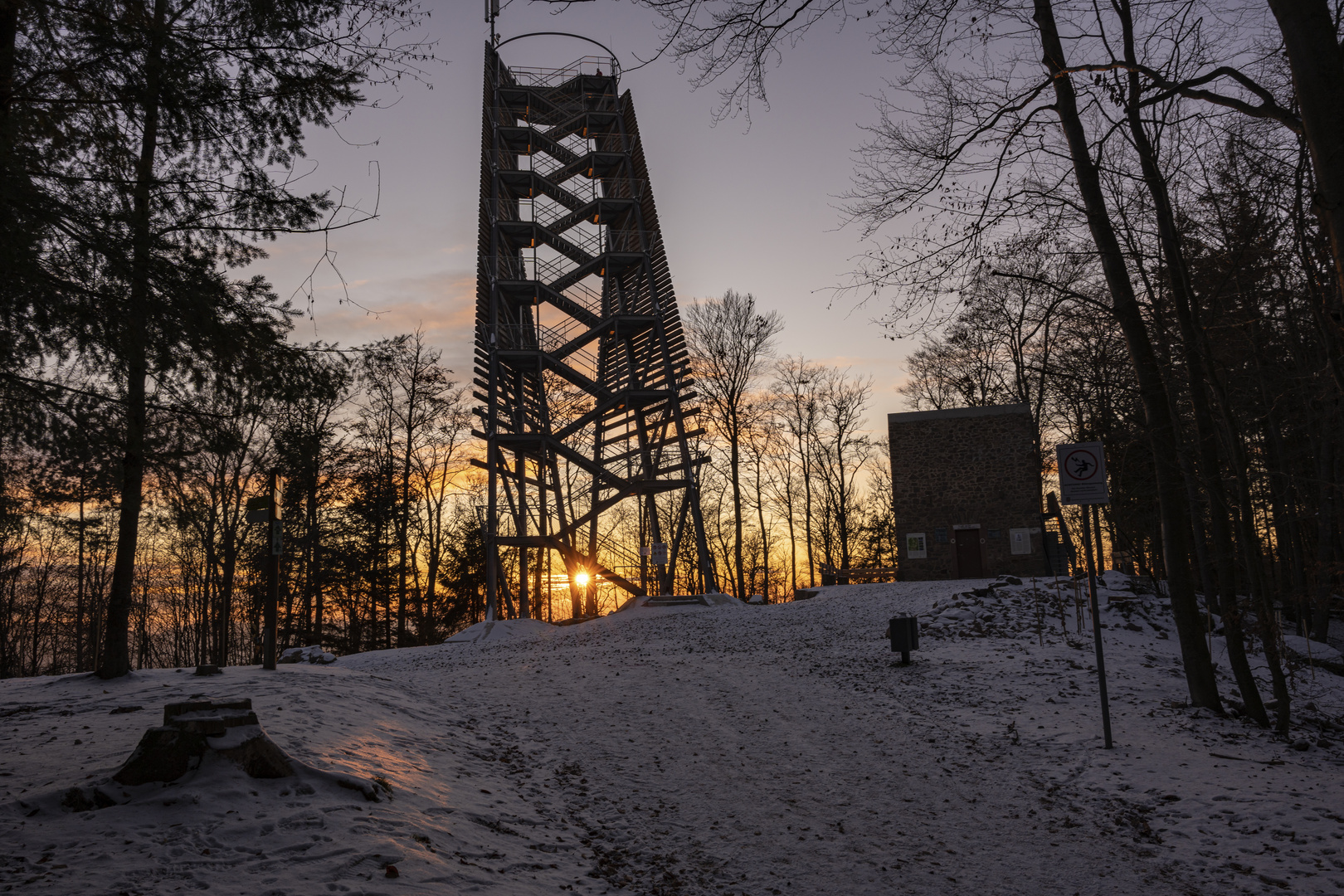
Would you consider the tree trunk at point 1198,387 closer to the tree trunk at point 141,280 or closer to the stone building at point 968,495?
the tree trunk at point 141,280

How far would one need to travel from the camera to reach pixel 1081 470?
7484 millimetres

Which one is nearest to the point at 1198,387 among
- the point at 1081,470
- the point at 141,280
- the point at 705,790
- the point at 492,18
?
the point at 1081,470

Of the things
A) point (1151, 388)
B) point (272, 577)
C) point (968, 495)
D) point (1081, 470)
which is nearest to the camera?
point (1081, 470)

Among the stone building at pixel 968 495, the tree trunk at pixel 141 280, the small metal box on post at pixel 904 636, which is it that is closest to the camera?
the tree trunk at pixel 141 280

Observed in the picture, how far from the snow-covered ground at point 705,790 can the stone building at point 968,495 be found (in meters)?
13.3

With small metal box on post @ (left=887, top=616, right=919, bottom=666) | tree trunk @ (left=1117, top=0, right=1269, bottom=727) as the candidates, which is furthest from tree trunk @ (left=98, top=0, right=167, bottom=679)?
small metal box on post @ (left=887, top=616, right=919, bottom=666)

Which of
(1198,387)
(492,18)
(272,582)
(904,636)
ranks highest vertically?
(492,18)

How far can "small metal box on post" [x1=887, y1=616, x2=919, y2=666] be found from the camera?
39.2 feet

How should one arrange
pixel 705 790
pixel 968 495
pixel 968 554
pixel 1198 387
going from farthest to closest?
1. pixel 968 495
2. pixel 968 554
3. pixel 1198 387
4. pixel 705 790

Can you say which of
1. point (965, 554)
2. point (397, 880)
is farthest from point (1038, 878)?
point (965, 554)

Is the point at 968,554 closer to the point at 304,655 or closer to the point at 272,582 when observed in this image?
the point at 304,655

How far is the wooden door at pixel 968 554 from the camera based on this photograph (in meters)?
25.0

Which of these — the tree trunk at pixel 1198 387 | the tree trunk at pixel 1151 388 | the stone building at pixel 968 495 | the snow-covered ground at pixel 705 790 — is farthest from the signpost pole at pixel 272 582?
the stone building at pixel 968 495

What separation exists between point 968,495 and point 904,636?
14.8 metres
